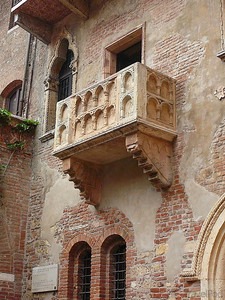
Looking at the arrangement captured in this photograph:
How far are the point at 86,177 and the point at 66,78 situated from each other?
340 cm

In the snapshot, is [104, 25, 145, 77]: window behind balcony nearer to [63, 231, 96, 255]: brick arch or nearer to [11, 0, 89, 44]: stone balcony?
[11, 0, 89, 44]: stone balcony

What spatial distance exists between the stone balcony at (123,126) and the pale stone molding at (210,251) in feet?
4.04

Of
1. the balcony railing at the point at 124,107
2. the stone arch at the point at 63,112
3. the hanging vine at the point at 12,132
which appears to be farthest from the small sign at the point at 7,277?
the stone arch at the point at 63,112

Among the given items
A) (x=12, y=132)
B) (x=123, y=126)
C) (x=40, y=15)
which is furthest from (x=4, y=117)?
(x=123, y=126)

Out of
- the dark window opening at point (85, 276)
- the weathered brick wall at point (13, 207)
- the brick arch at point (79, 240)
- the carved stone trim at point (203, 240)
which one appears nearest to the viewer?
the carved stone trim at point (203, 240)

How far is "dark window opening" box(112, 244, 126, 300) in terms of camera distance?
32.7ft

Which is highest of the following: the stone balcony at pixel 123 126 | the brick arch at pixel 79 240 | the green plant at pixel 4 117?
the green plant at pixel 4 117

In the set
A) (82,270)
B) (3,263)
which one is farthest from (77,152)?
(3,263)

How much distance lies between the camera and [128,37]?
36.9 feet

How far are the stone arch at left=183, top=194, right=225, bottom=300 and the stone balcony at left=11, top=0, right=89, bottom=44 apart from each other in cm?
666

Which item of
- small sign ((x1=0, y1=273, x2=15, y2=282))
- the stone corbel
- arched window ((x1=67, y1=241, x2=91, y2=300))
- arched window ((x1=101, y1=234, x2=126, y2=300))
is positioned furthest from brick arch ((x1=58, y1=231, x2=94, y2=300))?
small sign ((x1=0, y1=273, x2=15, y2=282))

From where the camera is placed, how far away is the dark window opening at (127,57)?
11.5 meters

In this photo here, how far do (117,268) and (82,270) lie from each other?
3.27 ft

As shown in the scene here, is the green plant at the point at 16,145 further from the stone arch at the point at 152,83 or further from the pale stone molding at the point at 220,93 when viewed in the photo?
the pale stone molding at the point at 220,93
